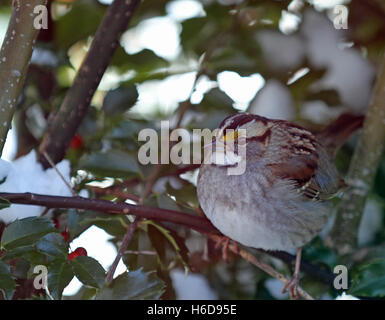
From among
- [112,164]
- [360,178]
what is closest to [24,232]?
[112,164]

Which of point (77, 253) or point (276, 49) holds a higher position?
point (276, 49)

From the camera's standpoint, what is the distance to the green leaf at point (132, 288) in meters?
1.28

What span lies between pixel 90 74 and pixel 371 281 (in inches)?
37.2

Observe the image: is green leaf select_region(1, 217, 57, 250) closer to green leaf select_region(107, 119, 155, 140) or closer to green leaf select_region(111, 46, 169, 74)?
green leaf select_region(107, 119, 155, 140)

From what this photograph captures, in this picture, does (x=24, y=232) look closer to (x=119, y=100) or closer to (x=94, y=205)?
(x=94, y=205)

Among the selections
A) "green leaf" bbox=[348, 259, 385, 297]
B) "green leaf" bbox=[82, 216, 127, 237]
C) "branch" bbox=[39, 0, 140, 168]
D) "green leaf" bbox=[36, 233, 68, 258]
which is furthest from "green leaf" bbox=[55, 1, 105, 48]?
"green leaf" bbox=[348, 259, 385, 297]

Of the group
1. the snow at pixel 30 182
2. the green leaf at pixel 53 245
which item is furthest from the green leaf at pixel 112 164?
the green leaf at pixel 53 245

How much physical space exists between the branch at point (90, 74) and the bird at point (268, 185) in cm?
39

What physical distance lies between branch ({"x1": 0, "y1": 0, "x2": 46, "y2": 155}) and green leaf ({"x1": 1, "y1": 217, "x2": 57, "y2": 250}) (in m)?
0.21

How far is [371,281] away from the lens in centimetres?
149

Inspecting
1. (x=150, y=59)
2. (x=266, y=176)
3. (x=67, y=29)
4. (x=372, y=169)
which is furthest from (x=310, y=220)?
(x=67, y=29)

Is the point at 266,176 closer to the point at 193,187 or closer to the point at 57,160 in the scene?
the point at 193,187

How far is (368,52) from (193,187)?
996 mm

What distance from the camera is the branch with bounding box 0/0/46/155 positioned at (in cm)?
142
